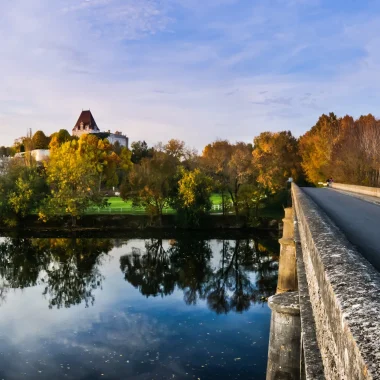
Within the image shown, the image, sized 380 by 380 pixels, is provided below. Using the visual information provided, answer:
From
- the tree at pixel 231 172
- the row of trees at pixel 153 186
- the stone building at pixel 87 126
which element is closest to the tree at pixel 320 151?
the row of trees at pixel 153 186

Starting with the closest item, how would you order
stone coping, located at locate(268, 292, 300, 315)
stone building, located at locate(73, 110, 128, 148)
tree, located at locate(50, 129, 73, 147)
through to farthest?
stone coping, located at locate(268, 292, 300, 315)
tree, located at locate(50, 129, 73, 147)
stone building, located at locate(73, 110, 128, 148)

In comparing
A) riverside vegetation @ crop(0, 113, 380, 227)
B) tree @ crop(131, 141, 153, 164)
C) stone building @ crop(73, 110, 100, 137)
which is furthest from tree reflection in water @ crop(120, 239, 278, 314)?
stone building @ crop(73, 110, 100, 137)

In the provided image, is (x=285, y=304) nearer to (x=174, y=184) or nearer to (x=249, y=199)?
(x=249, y=199)

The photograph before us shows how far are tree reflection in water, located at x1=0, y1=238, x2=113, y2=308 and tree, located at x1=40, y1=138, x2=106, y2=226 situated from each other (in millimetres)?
6101

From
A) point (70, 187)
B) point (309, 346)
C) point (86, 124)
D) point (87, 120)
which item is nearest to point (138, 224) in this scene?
point (70, 187)

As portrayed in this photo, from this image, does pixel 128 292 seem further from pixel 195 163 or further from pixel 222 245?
pixel 195 163

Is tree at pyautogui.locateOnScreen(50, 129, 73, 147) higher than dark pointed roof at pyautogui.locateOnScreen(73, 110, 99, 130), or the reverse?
dark pointed roof at pyautogui.locateOnScreen(73, 110, 99, 130)

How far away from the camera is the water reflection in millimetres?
23094

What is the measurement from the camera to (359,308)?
1.96m

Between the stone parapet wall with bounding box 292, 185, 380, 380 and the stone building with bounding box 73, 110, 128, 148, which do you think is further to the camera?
the stone building with bounding box 73, 110, 128, 148

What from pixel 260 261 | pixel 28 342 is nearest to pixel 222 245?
pixel 260 261

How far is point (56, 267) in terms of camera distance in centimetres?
2923

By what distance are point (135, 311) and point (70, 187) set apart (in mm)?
29676

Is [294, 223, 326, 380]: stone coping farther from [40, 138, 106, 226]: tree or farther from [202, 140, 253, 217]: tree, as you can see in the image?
[202, 140, 253, 217]: tree
